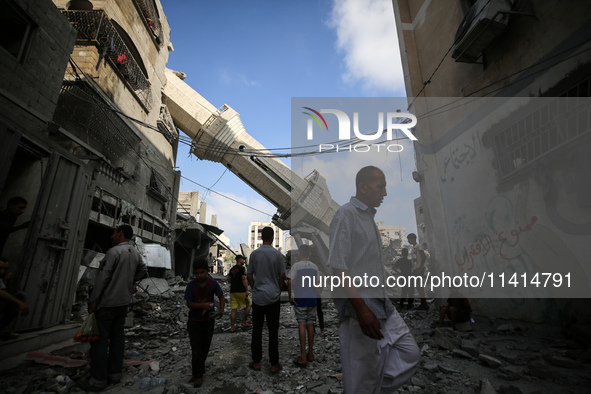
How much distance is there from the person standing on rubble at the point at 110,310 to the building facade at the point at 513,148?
5.93 m

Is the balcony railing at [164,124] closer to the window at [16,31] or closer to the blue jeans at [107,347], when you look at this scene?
the window at [16,31]

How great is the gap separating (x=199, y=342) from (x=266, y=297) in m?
0.92

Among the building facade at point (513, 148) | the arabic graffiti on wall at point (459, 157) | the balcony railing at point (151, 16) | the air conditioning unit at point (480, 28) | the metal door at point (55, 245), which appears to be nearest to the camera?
the building facade at point (513, 148)

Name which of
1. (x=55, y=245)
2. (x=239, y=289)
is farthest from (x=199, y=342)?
(x=55, y=245)

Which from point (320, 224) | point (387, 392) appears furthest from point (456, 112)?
point (320, 224)

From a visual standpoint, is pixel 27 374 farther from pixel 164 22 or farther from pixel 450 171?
pixel 164 22

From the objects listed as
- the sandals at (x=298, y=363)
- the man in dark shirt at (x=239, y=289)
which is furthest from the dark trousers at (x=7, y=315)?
the sandals at (x=298, y=363)

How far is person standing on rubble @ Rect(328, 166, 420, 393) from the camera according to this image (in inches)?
62.9

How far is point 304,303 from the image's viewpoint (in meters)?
3.90

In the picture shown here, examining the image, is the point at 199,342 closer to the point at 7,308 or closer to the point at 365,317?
the point at 7,308

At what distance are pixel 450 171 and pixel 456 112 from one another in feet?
4.72

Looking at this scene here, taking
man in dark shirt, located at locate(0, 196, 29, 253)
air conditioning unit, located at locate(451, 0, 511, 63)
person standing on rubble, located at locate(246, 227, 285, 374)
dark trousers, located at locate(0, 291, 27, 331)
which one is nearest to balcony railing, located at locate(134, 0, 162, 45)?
man in dark shirt, located at locate(0, 196, 29, 253)

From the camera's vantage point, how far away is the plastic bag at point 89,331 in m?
2.83

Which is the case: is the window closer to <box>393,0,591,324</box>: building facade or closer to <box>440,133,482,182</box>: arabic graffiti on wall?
<box>393,0,591,324</box>: building facade
